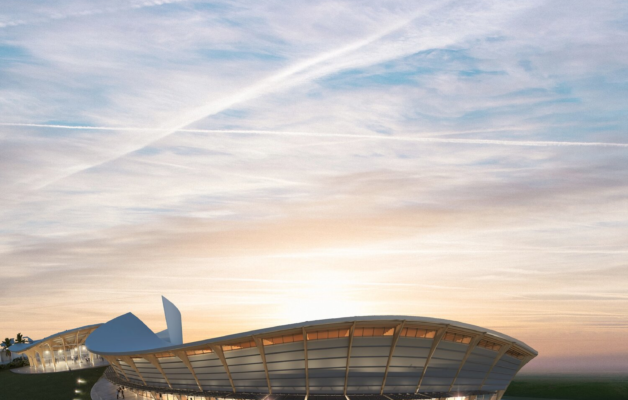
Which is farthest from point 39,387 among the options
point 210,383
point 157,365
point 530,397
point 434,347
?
point 530,397

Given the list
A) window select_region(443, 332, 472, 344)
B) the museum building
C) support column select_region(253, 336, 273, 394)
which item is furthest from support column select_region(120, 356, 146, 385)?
window select_region(443, 332, 472, 344)

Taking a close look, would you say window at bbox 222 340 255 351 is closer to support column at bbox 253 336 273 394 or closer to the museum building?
the museum building

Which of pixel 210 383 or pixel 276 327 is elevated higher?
pixel 276 327

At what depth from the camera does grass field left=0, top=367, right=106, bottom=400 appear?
7269 centimetres

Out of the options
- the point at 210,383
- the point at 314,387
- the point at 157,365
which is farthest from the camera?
the point at 157,365

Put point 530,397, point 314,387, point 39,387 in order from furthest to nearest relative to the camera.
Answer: point 530,397
point 39,387
point 314,387

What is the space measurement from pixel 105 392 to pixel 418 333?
156ft

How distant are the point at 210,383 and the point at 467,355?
76.4 ft

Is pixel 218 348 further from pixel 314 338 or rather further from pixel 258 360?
pixel 314 338

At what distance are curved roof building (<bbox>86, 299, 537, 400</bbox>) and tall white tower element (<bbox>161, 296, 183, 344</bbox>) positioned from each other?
35.1 metres

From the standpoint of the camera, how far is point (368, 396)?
42.6 meters

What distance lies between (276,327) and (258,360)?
180 inches

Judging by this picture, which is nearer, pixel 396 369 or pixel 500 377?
pixel 396 369

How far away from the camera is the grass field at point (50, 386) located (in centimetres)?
7269
